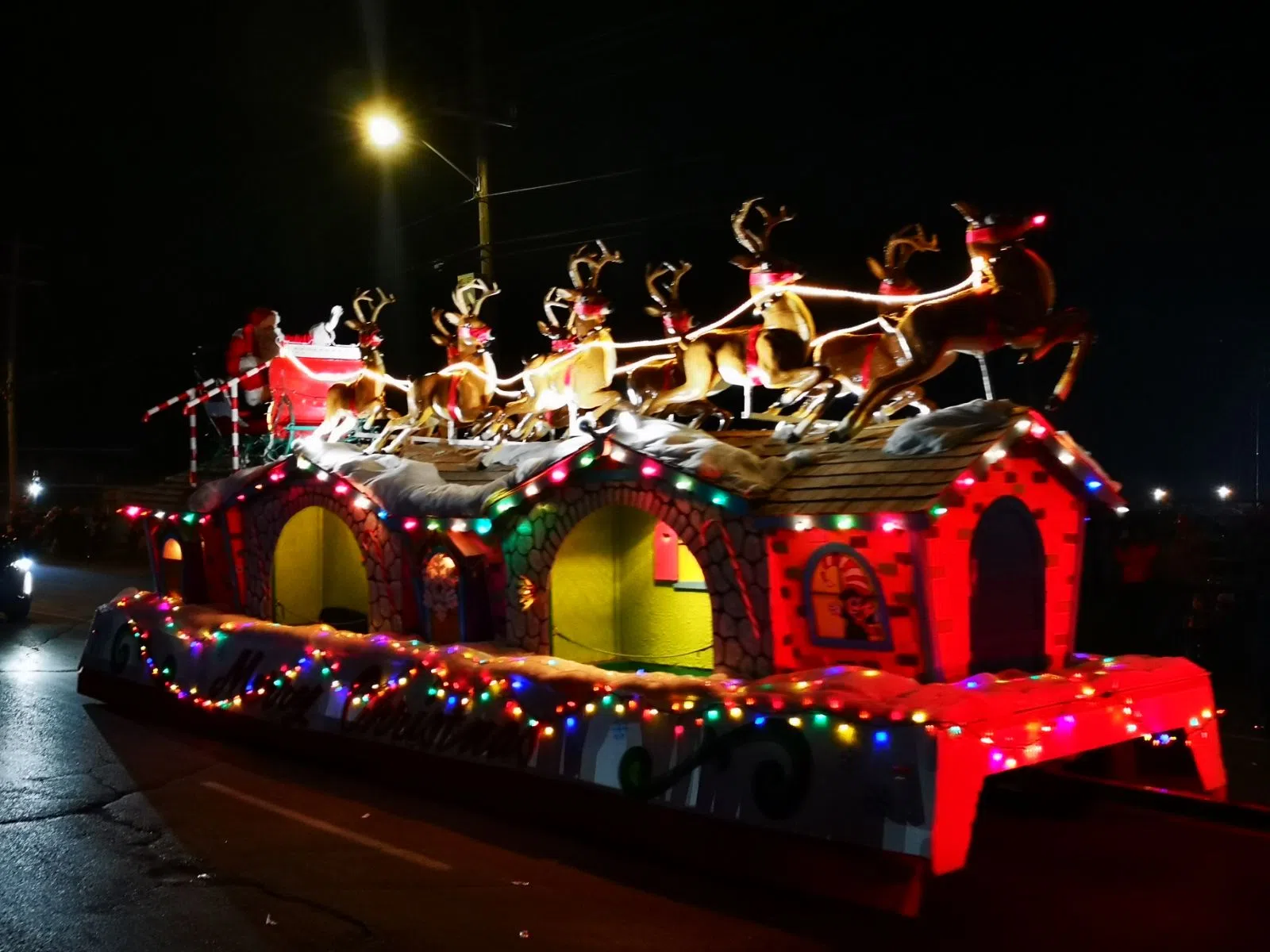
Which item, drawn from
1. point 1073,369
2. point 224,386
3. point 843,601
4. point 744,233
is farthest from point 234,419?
point 1073,369

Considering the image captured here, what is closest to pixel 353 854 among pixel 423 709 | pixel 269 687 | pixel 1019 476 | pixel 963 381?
pixel 423 709

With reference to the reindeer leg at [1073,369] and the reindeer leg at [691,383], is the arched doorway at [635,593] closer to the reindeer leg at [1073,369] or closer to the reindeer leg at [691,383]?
the reindeer leg at [691,383]

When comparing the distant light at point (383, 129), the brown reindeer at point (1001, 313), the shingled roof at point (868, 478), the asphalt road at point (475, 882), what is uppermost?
the distant light at point (383, 129)

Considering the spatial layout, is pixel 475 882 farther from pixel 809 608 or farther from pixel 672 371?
pixel 672 371

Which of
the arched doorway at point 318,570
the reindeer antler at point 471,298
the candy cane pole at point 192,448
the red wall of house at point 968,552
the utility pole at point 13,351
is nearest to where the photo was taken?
the red wall of house at point 968,552

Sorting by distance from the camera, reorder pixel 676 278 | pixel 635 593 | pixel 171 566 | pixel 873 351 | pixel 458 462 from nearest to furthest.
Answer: pixel 873 351, pixel 676 278, pixel 635 593, pixel 458 462, pixel 171 566

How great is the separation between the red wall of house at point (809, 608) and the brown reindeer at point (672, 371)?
1.94 m

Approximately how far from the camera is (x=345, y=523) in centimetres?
1151

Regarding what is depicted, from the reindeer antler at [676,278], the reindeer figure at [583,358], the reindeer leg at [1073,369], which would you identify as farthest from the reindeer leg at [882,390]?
the reindeer figure at [583,358]

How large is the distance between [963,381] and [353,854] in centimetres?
1460

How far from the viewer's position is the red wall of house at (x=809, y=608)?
740 cm

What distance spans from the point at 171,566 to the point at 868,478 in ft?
29.9

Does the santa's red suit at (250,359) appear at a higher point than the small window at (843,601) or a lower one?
higher

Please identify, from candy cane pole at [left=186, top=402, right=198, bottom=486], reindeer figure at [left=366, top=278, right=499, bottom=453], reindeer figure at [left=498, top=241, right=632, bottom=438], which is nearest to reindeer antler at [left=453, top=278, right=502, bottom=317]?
reindeer figure at [left=366, top=278, right=499, bottom=453]
